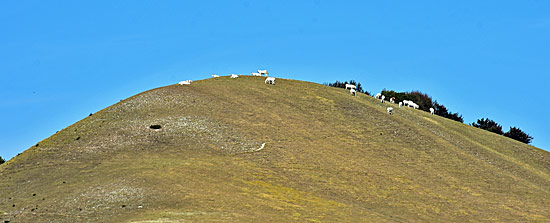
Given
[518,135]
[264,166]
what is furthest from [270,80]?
[518,135]

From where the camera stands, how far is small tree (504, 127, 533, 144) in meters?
144

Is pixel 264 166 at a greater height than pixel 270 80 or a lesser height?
lesser

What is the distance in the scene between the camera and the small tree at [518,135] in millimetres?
144000

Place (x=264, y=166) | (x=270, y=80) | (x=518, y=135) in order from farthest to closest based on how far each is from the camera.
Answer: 1. (x=518, y=135)
2. (x=270, y=80)
3. (x=264, y=166)

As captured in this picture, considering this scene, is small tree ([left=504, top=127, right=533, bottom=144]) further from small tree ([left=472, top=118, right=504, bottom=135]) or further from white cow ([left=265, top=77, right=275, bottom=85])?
white cow ([left=265, top=77, right=275, bottom=85])

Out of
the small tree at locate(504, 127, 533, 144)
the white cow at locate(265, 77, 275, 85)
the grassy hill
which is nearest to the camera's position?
the grassy hill

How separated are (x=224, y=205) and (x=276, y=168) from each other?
1941cm

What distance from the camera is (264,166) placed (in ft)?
251

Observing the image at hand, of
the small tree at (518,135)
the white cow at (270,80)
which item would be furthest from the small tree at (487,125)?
the white cow at (270,80)

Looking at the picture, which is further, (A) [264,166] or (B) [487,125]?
(B) [487,125]

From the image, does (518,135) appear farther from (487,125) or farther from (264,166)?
(264,166)

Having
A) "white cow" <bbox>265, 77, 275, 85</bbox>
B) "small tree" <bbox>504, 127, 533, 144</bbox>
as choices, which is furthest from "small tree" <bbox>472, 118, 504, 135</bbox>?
"white cow" <bbox>265, 77, 275, 85</bbox>

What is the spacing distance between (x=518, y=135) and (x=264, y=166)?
87921 mm

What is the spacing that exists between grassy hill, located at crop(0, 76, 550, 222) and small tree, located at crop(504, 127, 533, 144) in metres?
29.2
